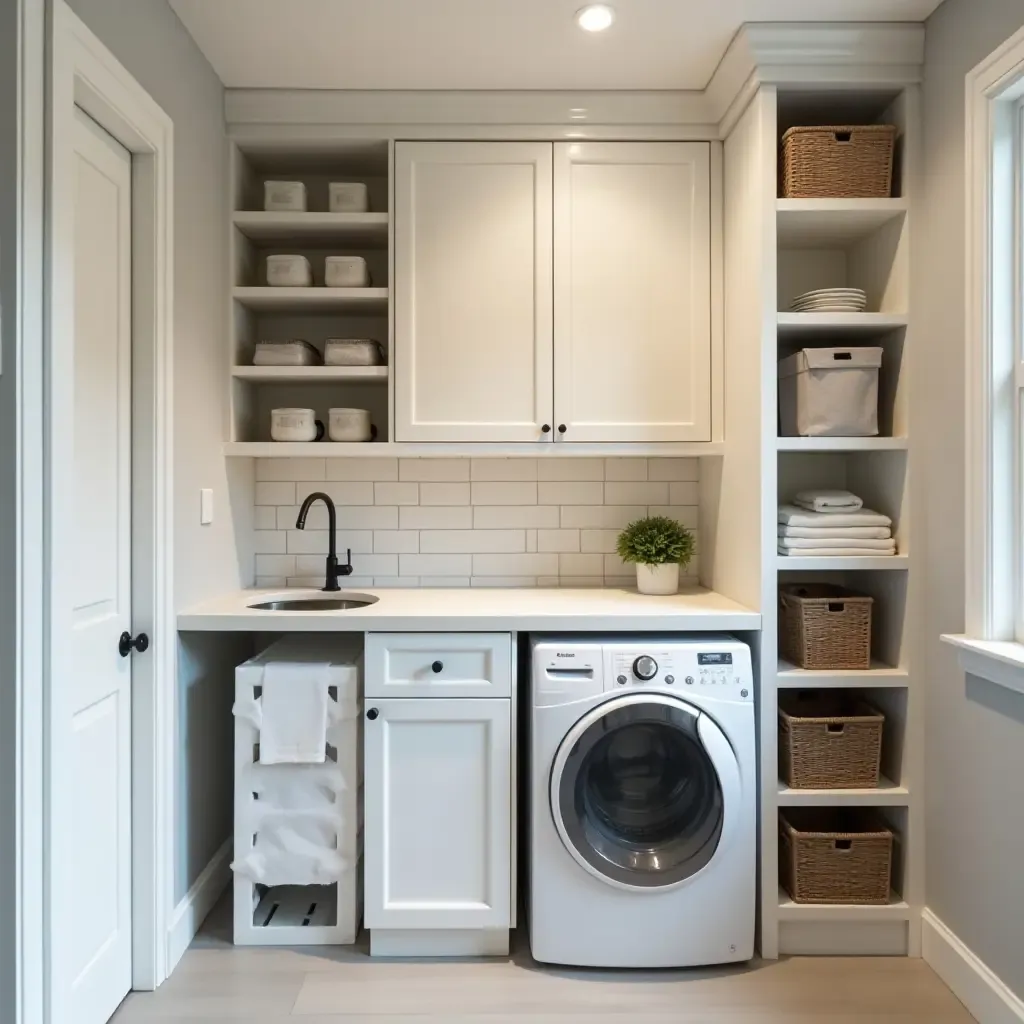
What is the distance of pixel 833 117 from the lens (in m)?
2.39

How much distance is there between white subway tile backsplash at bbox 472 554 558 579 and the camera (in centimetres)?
288

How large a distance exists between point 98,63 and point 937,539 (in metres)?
2.33

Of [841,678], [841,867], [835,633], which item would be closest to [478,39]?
[835,633]

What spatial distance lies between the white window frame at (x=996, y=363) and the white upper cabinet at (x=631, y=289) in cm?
81

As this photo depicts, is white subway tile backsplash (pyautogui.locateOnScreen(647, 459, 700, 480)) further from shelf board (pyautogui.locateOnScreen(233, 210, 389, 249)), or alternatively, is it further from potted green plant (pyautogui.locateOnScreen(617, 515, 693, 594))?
shelf board (pyautogui.locateOnScreen(233, 210, 389, 249))

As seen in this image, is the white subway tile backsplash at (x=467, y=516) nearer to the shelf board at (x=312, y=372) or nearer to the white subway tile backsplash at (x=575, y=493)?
the white subway tile backsplash at (x=575, y=493)

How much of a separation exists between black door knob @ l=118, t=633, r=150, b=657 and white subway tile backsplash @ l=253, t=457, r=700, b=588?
35.2 inches

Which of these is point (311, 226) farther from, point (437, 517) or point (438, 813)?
point (438, 813)

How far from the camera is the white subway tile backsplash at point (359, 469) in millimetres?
2855

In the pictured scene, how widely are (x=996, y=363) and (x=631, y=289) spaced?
108 centimetres

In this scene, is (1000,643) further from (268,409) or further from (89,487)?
(268,409)

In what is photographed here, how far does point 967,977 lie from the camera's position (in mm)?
1943

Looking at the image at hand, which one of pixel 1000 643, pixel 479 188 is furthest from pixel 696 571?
pixel 479 188

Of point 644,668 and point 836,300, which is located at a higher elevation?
point 836,300
